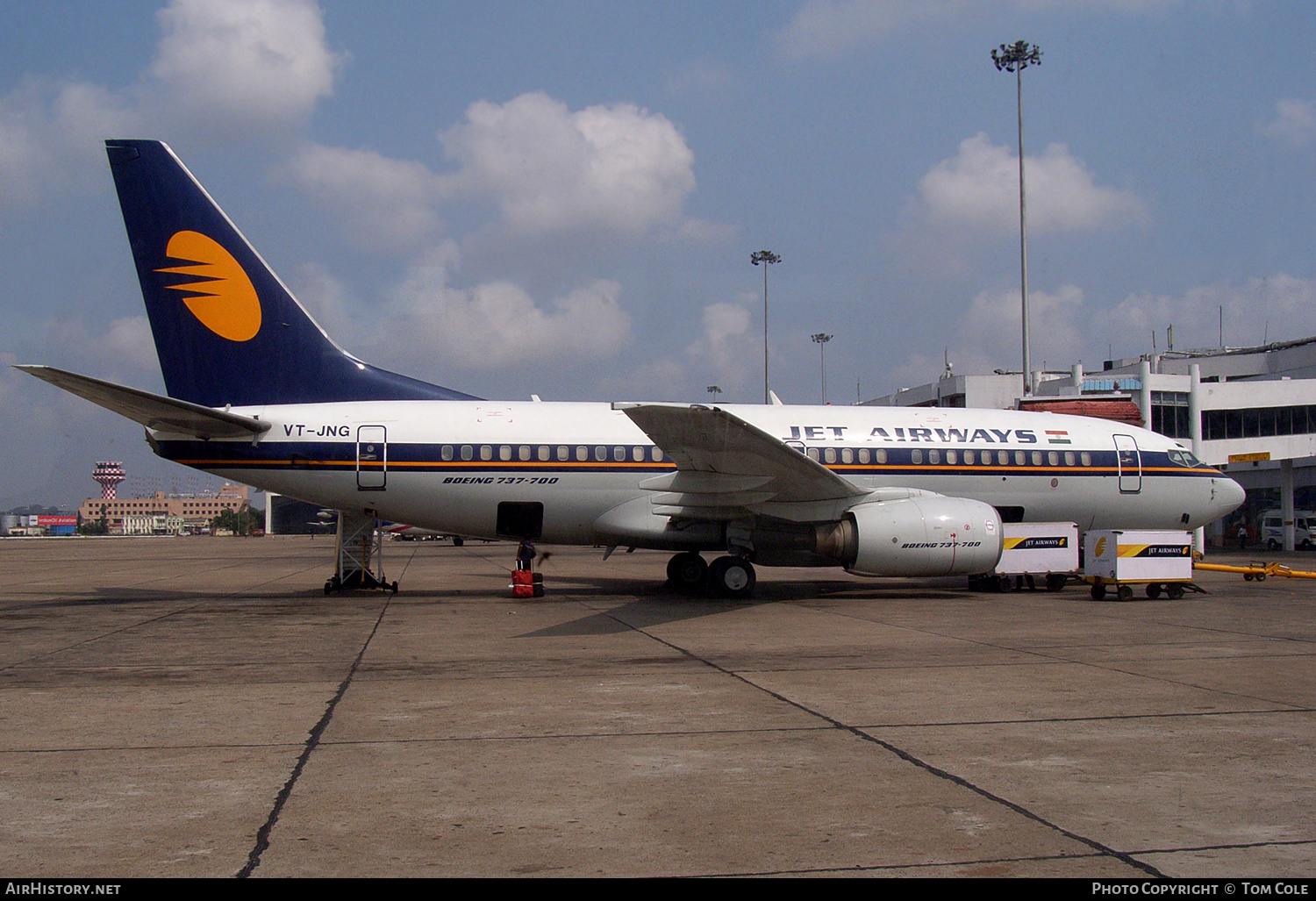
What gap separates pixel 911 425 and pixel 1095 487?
407cm

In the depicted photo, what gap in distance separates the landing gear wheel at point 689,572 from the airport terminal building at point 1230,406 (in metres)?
13.3

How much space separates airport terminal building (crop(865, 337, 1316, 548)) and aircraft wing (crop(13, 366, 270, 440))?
20.5m

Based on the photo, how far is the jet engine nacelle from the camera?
15.3m

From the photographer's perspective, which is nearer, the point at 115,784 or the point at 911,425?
the point at 115,784

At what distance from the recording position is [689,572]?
18.4 m

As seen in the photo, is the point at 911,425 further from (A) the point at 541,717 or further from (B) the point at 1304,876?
(B) the point at 1304,876

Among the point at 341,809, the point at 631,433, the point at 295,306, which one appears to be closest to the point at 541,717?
the point at 341,809

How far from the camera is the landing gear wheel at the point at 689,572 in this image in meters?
Result: 18.4

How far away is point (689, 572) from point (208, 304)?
976cm

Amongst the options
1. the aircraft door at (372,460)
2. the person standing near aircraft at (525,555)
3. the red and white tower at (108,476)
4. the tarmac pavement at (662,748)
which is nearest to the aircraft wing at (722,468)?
the person standing near aircraft at (525,555)

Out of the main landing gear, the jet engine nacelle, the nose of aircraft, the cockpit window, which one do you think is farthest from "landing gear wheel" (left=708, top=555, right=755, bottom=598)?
the nose of aircraft

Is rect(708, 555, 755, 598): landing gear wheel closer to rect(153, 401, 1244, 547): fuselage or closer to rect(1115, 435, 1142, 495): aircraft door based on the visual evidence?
rect(153, 401, 1244, 547): fuselage

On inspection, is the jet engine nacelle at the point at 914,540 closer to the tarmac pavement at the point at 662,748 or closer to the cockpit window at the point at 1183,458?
the tarmac pavement at the point at 662,748
